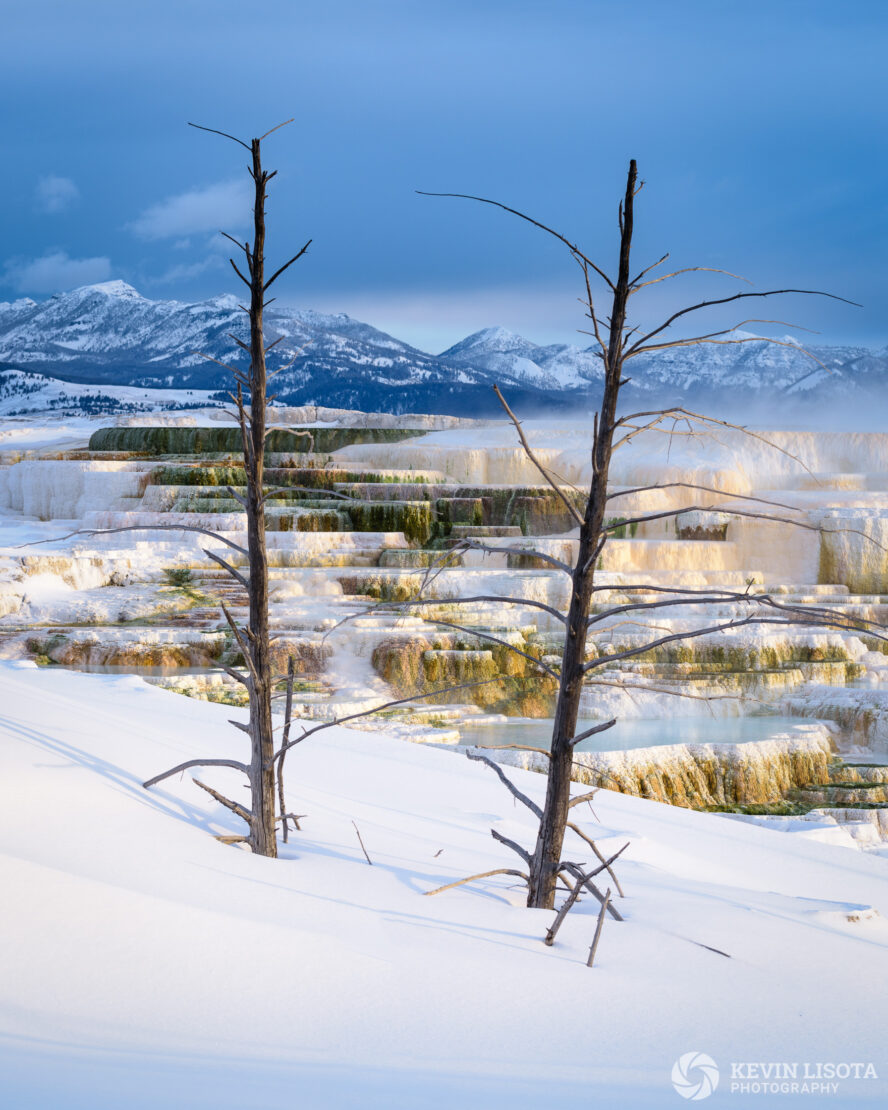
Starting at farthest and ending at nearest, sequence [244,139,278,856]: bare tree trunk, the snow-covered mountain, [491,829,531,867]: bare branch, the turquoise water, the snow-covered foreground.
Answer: the snow-covered mountain < the turquoise water < [244,139,278,856]: bare tree trunk < [491,829,531,867]: bare branch < the snow-covered foreground

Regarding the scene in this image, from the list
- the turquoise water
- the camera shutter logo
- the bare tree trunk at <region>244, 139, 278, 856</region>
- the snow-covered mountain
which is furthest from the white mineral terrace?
the snow-covered mountain

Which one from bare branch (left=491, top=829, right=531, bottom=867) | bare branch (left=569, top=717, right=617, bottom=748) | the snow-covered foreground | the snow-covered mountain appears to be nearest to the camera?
the snow-covered foreground

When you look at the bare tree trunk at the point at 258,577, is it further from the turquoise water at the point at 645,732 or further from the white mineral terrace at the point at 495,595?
the turquoise water at the point at 645,732

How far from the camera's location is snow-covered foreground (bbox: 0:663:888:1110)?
1.67m

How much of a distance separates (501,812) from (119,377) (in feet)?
512

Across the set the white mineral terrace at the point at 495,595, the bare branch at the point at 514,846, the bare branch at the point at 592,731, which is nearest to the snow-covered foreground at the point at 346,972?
the bare branch at the point at 514,846

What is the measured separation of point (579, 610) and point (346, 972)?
1.02 m

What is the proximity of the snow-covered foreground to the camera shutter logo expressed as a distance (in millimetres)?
21

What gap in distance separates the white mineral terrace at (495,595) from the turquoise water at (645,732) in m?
0.06

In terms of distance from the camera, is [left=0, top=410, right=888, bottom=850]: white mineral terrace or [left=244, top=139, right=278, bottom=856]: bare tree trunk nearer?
[left=244, top=139, right=278, bottom=856]: bare tree trunk

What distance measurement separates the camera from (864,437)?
24.5 m

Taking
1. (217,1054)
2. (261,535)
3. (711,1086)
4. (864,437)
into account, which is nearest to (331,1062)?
(217,1054)

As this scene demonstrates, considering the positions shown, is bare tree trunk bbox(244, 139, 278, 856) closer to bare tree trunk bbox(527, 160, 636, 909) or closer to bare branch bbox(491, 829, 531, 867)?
bare branch bbox(491, 829, 531, 867)

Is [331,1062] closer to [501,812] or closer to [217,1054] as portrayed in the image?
[217,1054]
